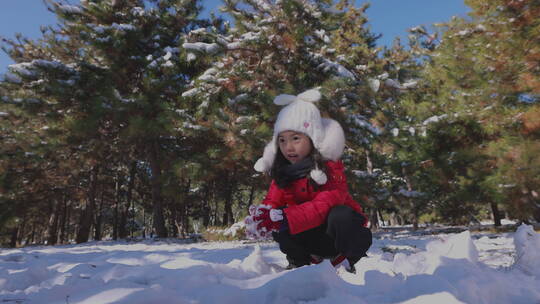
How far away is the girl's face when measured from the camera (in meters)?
2.18

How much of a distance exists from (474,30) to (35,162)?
11.0 meters

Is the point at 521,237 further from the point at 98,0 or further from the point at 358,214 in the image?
the point at 98,0

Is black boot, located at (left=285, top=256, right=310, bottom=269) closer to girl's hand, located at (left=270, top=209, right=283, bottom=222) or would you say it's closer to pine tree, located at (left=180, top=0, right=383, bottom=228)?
girl's hand, located at (left=270, top=209, right=283, bottom=222)

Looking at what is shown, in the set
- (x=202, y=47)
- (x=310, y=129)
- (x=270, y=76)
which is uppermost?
(x=202, y=47)

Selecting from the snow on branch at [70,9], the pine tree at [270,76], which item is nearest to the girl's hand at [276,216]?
the pine tree at [270,76]

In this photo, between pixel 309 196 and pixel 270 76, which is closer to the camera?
pixel 309 196

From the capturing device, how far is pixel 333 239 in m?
1.90

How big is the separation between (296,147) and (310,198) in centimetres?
37

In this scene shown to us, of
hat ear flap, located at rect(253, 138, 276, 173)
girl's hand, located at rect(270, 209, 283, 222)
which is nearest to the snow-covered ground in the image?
girl's hand, located at rect(270, 209, 283, 222)

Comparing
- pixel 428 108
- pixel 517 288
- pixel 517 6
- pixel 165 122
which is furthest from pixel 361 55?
pixel 517 288

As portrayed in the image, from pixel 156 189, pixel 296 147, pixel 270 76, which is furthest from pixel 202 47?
pixel 296 147

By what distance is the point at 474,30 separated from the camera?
251 inches

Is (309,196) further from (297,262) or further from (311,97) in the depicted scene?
(311,97)

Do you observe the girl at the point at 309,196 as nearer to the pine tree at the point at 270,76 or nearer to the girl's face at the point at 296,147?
the girl's face at the point at 296,147
